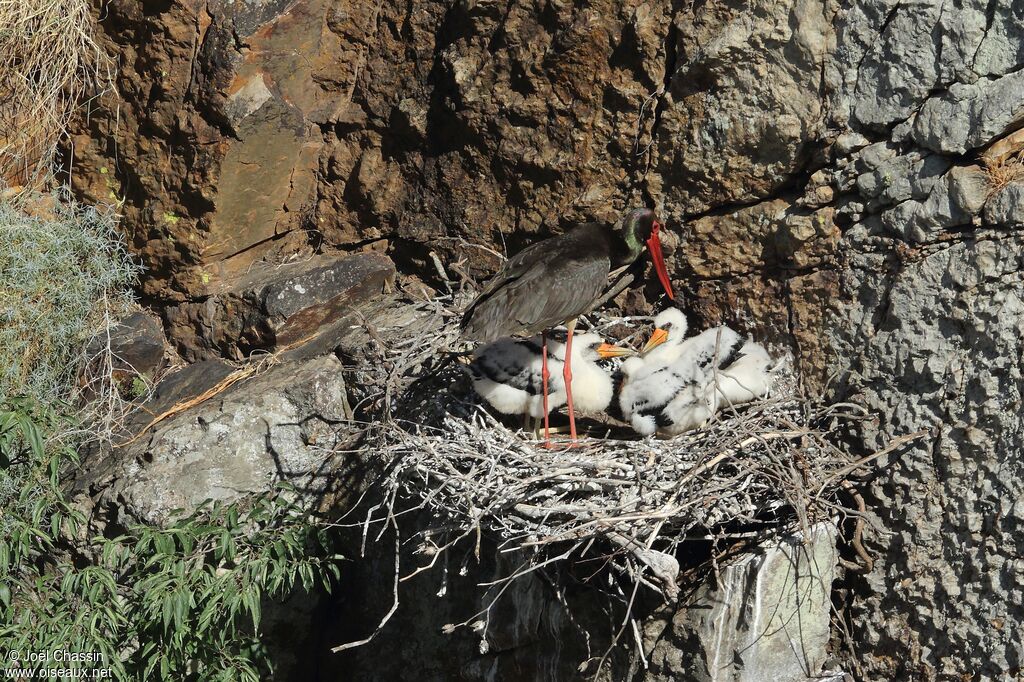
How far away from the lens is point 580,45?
16.5 feet

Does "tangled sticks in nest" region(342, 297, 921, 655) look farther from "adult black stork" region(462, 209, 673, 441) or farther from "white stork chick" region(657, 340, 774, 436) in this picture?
"adult black stork" region(462, 209, 673, 441)

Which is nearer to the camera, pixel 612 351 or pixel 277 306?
pixel 612 351

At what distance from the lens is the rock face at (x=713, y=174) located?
3.85 meters

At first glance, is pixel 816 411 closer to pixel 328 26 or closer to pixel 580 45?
pixel 580 45

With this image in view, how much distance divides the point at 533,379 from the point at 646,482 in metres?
0.99

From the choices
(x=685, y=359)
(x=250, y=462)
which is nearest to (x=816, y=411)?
(x=685, y=359)

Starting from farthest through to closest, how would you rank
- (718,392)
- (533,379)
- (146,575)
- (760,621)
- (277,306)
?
(277,306), (146,575), (533,379), (718,392), (760,621)

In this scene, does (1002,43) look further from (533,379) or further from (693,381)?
(533,379)

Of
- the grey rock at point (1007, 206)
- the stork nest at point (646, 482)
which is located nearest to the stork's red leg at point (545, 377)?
the stork nest at point (646, 482)

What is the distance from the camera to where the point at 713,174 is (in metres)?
4.76

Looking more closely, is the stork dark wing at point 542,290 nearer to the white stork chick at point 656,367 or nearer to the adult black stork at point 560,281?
the adult black stork at point 560,281

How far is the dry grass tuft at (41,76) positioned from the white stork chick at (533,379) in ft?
8.58

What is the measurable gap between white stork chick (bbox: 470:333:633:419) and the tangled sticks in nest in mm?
160

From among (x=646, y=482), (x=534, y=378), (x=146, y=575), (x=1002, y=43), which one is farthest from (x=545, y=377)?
(x=1002, y=43)
